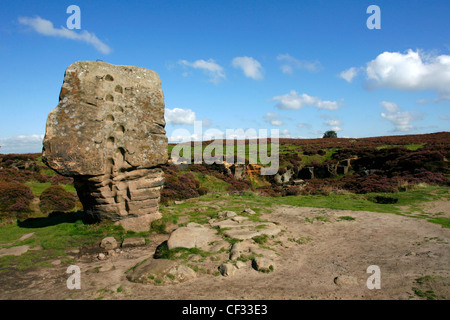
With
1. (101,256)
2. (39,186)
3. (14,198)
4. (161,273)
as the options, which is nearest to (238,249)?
(161,273)

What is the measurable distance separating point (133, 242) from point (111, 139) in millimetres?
4323

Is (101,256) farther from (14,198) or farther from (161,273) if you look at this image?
(14,198)

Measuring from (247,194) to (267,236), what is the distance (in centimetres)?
997

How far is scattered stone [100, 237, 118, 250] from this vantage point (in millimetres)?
9949

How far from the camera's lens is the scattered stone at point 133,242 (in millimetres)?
10172

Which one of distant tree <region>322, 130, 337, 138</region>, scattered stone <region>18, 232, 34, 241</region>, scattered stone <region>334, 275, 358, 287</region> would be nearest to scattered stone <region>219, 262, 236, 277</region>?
scattered stone <region>334, 275, 358, 287</region>

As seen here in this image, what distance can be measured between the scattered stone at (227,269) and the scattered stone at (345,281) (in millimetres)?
2802

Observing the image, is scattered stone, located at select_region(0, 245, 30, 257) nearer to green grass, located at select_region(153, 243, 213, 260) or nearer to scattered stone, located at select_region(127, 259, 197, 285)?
scattered stone, located at select_region(127, 259, 197, 285)

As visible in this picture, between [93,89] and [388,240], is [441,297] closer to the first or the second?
[388,240]

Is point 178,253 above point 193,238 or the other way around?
the other way around

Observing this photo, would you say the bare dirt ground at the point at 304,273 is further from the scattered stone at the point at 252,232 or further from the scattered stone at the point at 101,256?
the scattered stone at the point at 252,232

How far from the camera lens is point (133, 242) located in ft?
33.7

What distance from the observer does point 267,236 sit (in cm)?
1027
